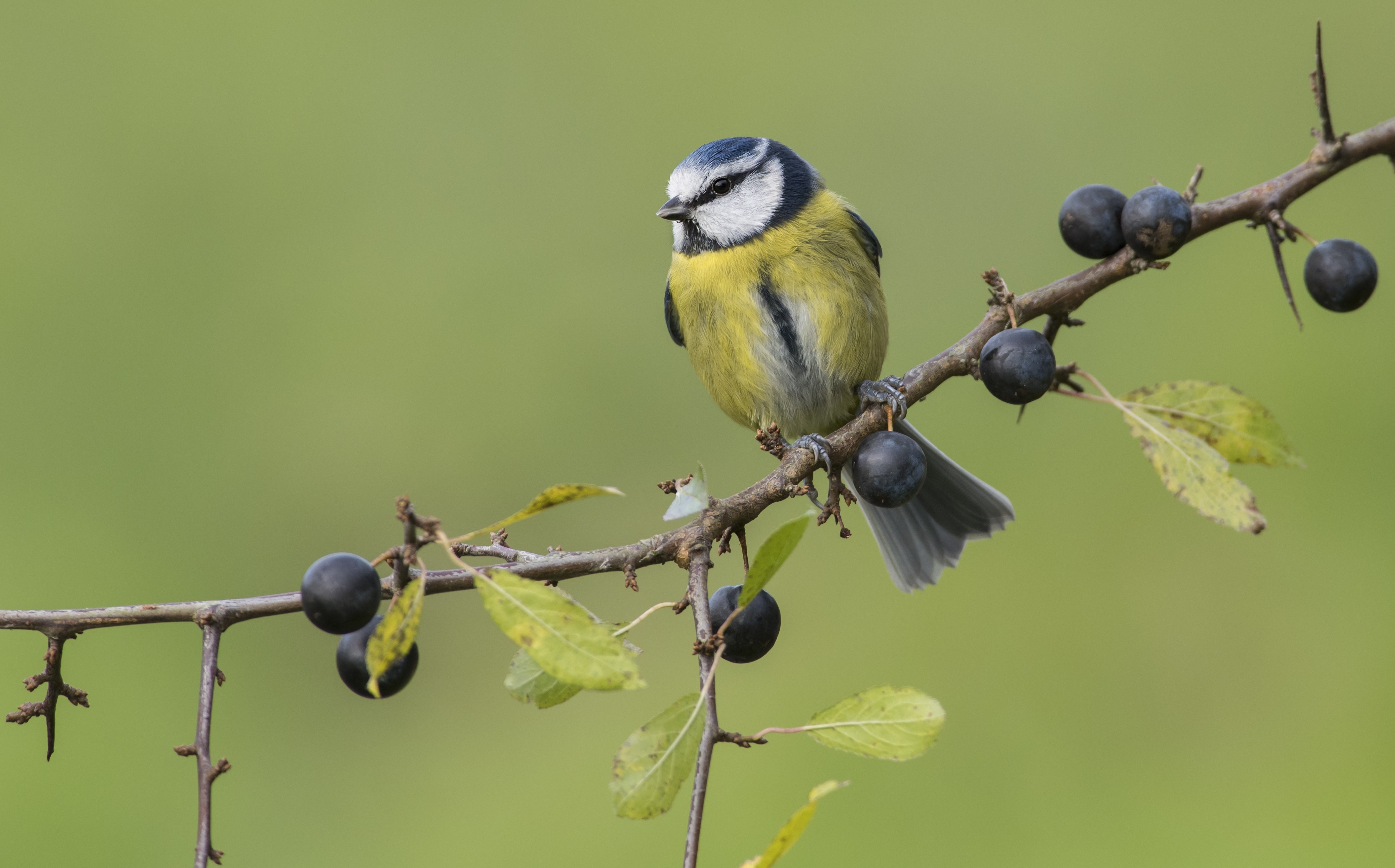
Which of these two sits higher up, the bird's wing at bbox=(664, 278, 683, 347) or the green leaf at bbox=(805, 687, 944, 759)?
the bird's wing at bbox=(664, 278, 683, 347)

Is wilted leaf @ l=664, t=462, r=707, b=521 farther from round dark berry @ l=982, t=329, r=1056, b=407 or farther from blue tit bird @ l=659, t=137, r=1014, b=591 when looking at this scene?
blue tit bird @ l=659, t=137, r=1014, b=591

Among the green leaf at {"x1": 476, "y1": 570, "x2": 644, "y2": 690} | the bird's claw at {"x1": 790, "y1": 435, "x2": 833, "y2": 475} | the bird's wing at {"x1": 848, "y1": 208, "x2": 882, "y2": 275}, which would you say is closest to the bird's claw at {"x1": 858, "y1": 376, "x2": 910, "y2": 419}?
the bird's claw at {"x1": 790, "y1": 435, "x2": 833, "y2": 475}

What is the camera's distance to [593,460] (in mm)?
3287

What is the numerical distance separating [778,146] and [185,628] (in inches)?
84.8

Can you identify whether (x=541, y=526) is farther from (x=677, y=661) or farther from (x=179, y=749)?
(x=179, y=749)

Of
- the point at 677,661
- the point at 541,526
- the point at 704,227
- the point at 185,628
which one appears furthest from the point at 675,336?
the point at 185,628

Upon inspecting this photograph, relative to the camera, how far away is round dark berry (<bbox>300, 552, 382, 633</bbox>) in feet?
3.30

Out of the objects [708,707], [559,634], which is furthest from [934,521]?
[559,634]

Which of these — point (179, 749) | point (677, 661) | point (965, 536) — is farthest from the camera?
point (677, 661)

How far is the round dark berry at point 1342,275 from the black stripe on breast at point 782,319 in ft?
2.74

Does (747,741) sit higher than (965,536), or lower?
lower

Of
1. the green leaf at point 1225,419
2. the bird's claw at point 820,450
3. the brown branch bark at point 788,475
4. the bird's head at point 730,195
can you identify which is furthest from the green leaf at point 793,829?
the bird's head at point 730,195

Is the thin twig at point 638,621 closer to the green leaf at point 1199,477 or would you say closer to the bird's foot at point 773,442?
the bird's foot at point 773,442

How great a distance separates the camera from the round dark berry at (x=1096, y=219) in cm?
143
